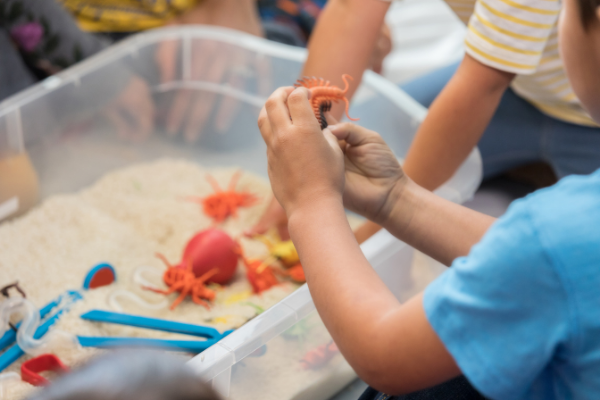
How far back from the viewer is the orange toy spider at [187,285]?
68cm

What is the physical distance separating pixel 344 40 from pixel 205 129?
0.45 m

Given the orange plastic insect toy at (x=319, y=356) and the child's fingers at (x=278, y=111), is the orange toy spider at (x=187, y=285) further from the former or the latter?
the child's fingers at (x=278, y=111)

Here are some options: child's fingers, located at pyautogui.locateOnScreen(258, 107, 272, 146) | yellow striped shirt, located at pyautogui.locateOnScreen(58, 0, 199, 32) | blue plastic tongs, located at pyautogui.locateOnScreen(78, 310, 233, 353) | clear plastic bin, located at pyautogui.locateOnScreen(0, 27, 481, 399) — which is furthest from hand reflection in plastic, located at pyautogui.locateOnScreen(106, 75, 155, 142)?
child's fingers, located at pyautogui.locateOnScreen(258, 107, 272, 146)

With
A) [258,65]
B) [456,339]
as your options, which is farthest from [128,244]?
[456,339]

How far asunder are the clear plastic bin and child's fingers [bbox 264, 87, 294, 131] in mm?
195

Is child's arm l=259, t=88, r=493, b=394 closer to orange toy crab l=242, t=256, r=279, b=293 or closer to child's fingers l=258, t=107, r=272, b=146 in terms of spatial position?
child's fingers l=258, t=107, r=272, b=146

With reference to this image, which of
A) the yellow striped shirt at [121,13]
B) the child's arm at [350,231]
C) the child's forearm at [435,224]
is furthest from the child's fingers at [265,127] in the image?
the yellow striped shirt at [121,13]

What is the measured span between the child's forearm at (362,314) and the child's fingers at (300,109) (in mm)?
71

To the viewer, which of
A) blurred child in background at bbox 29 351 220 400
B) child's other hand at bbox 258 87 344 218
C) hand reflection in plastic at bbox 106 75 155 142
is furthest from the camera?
hand reflection in plastic at bbox 106 75 155 142

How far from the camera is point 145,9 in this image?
3.85 ft

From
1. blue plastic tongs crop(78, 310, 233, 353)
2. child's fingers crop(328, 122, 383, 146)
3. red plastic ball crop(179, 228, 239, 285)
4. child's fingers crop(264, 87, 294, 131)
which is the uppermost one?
child's fingers crop(264, 87, 294, 131)

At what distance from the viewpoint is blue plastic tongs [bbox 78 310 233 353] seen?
1.81ft

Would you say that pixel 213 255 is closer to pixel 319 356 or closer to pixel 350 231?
pixel 319 356

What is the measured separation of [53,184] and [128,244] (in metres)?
0.23
